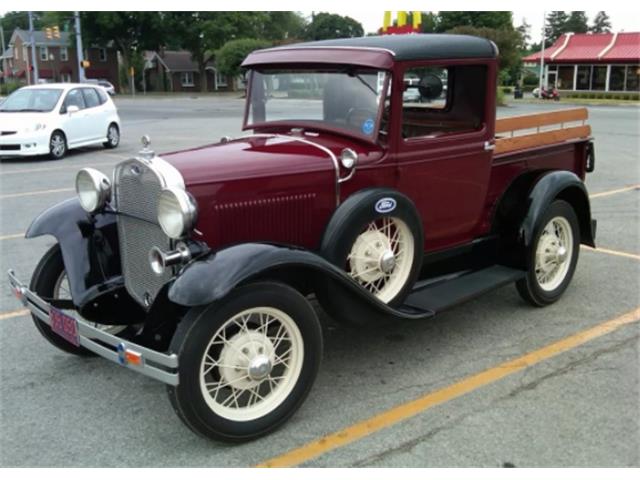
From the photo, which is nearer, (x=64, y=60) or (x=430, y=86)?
(x=430, y=86)

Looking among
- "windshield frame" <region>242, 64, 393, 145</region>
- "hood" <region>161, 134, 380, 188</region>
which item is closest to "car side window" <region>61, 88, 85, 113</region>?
"windshield frame" <region>242, 64, 393, 145</region>

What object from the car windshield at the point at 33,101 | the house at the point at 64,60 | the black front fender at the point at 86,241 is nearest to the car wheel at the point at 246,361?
the black front fender at the point at 86,241

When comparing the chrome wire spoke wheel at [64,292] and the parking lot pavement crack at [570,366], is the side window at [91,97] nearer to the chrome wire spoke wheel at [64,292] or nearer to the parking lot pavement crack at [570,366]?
the chrome wire spoke wheel at [64,292]

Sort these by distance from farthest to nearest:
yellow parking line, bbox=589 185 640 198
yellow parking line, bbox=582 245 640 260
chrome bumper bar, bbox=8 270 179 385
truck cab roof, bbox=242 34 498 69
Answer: yellow parking line, bbox=589 185 640 198
yellow parking line, bbox=582 245 640 260
truck cab roof, bbox=242 34 498 69
chrome bumper bar, bbox=8 270 179 385

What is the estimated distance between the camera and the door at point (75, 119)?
13727 millimetres

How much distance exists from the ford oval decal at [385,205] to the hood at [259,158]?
11.5 inches

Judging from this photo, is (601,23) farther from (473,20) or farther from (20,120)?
(20,120)

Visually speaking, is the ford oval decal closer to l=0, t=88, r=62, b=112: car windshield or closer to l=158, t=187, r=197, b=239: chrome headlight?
l=158, t=187, r=197, b=239: chrome headlight

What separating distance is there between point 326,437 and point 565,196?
9.57ft

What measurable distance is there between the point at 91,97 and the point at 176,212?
42.0 ft

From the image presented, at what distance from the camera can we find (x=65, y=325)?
3.30 m

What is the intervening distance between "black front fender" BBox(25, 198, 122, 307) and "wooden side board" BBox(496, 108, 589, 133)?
2842mm

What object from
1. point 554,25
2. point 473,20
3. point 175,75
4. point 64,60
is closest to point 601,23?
point 554,25

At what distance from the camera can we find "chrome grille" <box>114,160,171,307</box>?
344 centimetres
